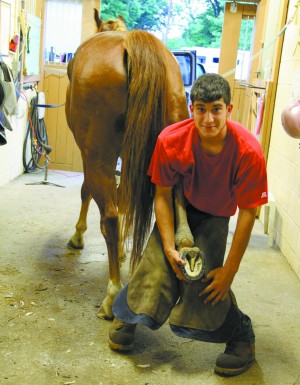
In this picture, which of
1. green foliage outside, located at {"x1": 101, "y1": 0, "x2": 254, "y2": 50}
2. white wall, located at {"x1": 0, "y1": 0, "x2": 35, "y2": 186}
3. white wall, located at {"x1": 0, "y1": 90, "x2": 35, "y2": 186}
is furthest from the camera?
green foliage outside, located at {"x1": 101, "y1": 0, "x2": 254, "y2": 50}

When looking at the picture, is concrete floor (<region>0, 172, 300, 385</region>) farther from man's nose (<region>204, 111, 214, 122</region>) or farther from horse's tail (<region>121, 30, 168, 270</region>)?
man's nose (<region>204, 111, 214, 122</region>)

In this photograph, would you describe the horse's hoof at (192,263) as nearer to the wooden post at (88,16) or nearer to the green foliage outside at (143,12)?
the wooden post at (88,16)

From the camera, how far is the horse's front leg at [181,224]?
1715 millimetres

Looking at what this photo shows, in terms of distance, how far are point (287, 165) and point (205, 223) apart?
1.76m

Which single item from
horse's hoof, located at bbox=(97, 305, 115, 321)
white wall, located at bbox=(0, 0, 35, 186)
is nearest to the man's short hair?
horse's hoof, located at bbox=(97, 305, 115, 321)

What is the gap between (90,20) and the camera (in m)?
5.39

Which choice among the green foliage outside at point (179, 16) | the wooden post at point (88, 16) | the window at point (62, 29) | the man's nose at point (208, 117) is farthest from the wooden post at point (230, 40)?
the man's nose at point (208, 117)

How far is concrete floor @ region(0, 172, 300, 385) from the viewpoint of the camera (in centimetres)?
171

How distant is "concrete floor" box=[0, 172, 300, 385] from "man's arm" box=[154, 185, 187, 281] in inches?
15.3

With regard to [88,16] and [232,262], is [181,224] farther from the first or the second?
[88,16]

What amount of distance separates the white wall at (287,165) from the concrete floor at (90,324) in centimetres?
14

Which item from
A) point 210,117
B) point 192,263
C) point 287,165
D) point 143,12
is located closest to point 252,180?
point 210,117

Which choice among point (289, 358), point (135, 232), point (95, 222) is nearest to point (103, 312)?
point (135, 232)

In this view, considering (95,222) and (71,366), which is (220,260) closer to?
(71,366)
